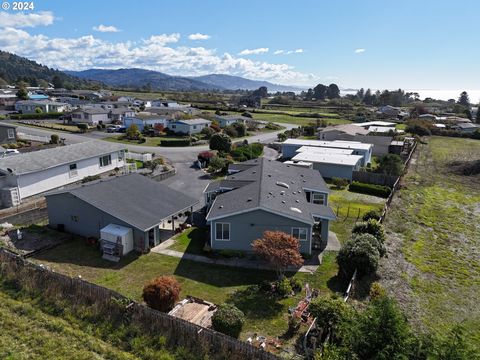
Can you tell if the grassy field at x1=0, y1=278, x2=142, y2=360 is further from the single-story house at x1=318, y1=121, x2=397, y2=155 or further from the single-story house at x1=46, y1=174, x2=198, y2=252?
the single-story house at x1=318, y1=121, x2=397, y2=155

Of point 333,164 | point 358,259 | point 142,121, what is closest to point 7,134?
point 142,121

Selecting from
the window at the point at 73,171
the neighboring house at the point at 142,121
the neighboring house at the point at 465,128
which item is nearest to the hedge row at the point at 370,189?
the window at the point at 73,171

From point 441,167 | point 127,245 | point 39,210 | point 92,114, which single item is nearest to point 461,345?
point 127,245

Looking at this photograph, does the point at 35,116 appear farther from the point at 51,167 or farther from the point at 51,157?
the point at 51,167

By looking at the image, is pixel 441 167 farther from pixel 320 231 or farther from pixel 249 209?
pixel 249 209

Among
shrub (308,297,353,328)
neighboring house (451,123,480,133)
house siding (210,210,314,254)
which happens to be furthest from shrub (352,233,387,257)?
neighboring house (451,123,480,133)

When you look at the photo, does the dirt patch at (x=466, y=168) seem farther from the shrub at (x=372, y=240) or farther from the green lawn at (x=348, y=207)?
the shrub at (x=372, y=240)
